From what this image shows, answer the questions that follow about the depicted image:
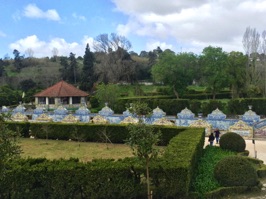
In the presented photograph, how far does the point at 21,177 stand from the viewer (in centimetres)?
984

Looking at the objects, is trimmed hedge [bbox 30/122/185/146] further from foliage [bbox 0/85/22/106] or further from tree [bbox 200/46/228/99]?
foliage [bbox 0/85/22/106]

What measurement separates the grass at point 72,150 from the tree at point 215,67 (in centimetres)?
2724

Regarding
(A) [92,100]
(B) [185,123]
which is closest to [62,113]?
(B) [185,123]

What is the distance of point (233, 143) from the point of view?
57.4 feet

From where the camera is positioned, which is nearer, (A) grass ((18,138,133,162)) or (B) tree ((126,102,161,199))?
(B) tree ((126,102,161,199))

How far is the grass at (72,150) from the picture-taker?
1716cm

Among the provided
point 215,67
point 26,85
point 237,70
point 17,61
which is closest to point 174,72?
point 215,67

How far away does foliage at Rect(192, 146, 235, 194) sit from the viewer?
11.2m

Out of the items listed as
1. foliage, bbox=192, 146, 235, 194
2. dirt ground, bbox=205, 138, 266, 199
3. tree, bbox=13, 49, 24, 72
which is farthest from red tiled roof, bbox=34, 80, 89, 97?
tree, bbox=13, 49, 24, 72

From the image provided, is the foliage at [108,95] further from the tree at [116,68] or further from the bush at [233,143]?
the bush at [233,143]

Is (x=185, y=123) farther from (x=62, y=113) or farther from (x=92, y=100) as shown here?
(x=92, y=100)

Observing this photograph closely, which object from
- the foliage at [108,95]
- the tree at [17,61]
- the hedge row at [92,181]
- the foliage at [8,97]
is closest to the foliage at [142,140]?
the hedge row at [92,181]

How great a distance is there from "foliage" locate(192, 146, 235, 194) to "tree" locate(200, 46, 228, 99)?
27.4 meters

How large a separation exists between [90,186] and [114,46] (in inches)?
2314
